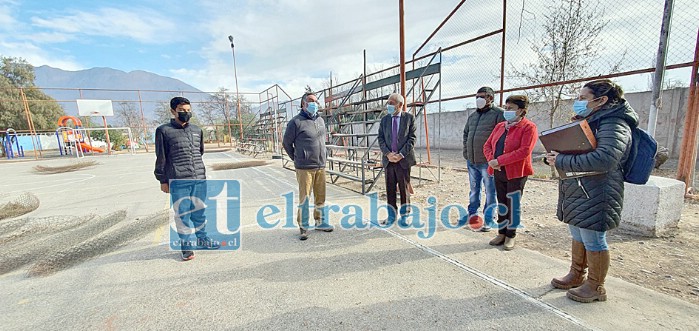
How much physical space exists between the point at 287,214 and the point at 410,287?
2916 mm

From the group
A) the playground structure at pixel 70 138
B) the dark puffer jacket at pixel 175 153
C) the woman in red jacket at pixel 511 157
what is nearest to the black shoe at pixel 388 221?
the woman in red jacket at pixel 511 157

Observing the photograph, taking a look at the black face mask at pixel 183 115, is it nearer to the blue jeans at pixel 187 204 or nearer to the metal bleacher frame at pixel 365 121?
the blue jeans at pixel 187 204

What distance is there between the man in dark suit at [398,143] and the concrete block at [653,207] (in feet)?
8.42

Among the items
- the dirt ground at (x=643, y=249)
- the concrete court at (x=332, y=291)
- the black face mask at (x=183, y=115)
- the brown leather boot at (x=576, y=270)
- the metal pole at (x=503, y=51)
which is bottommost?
the concrete court at (x=332, y=291)

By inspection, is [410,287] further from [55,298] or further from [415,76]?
[415,76]

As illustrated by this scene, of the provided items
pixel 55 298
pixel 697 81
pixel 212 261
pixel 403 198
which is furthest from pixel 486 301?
pixel 697 81

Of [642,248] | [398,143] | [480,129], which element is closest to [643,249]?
[642,248]

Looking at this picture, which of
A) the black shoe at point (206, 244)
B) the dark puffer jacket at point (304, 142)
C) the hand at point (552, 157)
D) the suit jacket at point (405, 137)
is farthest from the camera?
the suit jacket at point (405, 137)

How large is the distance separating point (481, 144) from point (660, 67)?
2.64m

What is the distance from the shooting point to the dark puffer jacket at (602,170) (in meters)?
1.92

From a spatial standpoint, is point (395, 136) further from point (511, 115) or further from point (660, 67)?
point (660, 67)

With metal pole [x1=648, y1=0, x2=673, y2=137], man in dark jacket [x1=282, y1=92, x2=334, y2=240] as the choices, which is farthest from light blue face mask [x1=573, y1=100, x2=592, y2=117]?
man in dark jacket [x1=282, y1=92, x2=334, y2=240]

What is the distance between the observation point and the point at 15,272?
3152 mm

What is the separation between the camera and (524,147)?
299cm
